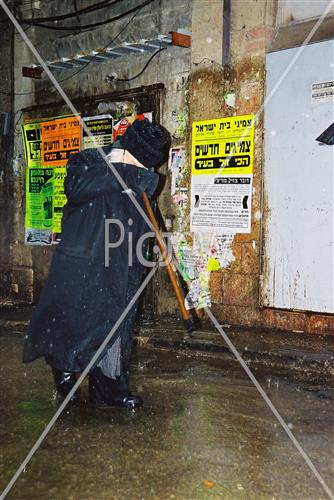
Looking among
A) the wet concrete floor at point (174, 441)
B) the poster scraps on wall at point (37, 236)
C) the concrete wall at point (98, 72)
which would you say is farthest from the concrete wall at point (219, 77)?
the poster scraps on wall at point (37, 236)

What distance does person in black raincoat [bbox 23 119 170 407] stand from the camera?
433 cm

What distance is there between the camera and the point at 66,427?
4070mm

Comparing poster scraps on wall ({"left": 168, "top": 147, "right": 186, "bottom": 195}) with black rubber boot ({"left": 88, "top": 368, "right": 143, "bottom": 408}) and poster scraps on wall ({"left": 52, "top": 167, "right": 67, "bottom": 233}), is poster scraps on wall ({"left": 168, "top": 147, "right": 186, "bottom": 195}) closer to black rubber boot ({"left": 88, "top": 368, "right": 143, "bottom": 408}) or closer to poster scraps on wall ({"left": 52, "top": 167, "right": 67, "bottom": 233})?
poster scraps on wall ({"left": 52, "top": 167, "right": 67, "bottom": 233})

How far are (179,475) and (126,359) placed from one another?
1300 mm

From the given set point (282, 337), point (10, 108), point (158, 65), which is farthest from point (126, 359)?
point (10, 108)

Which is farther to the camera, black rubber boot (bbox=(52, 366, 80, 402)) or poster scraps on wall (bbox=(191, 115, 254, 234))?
poster scraps on wall (bbox=(191, 115, 254, 234))

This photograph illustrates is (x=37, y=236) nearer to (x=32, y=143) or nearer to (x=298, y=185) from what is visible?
(x=32, y=143)

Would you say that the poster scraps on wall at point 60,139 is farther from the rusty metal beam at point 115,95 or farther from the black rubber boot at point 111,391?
the black rubber boot at point 111,391

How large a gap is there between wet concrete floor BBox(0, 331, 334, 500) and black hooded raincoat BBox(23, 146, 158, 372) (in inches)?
17.8

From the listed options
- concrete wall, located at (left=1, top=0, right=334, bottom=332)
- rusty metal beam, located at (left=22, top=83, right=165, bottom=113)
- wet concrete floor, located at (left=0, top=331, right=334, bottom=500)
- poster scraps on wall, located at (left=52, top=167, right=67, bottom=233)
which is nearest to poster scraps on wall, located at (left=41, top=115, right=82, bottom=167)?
poster scraps on wall, located at (left=52, top=167, right=67, bottom=233)

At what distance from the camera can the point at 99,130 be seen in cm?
922

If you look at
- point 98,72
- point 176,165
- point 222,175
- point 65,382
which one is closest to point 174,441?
point 65,382

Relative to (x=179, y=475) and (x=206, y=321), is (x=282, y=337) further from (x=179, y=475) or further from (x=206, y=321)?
(x=179, y=475)

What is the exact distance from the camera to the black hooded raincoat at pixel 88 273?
432 cm
